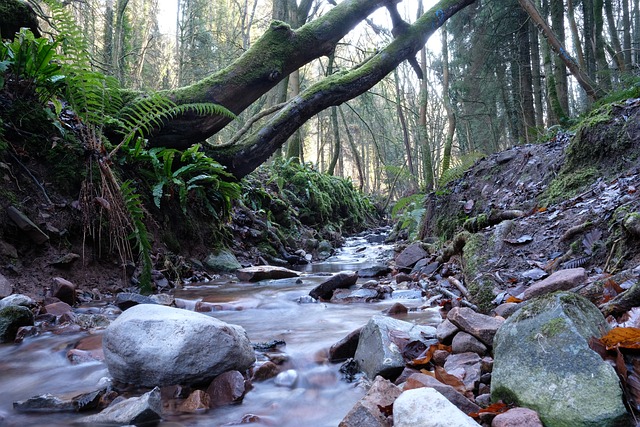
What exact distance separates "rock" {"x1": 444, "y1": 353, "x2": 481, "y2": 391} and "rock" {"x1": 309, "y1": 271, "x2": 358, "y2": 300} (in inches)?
100.0

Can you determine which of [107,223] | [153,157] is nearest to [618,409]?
[107,223]

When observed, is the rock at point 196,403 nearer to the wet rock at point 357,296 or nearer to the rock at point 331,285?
the wet rock at point 357,296

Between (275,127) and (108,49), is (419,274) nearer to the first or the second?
(275,127)

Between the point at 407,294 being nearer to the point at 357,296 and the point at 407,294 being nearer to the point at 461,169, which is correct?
the point at 357,296

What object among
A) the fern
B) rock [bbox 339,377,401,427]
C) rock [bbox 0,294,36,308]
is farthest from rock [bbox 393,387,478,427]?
the fern

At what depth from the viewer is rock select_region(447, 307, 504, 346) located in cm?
221

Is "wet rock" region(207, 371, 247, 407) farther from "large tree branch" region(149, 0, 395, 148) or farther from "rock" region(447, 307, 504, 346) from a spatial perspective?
"large tree branch" region(149, 0, 395, 148)

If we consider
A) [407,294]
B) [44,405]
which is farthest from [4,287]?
[407,294]

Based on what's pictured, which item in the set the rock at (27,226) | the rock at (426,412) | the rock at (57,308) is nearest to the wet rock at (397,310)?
the rock at (426,412)

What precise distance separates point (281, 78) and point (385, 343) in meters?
5.28

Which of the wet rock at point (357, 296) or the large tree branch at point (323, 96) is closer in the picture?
the wet rock at point (357, 296)

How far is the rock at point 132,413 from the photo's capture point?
175 cm

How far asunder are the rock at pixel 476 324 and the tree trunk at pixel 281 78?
15.6ft

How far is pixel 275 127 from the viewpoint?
22.1 ft
